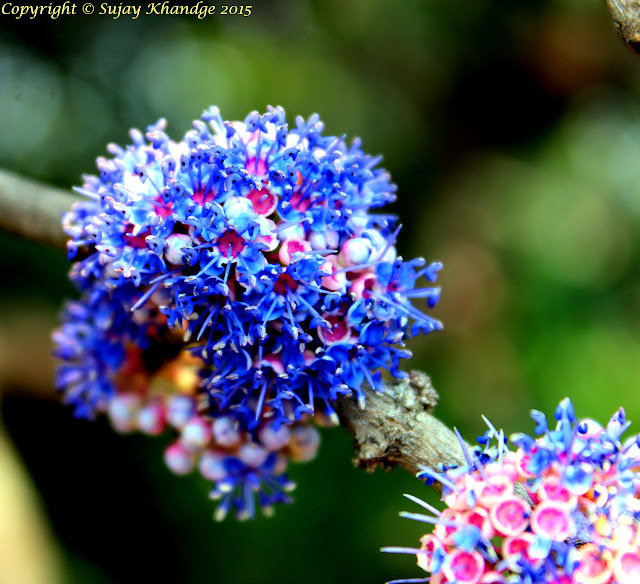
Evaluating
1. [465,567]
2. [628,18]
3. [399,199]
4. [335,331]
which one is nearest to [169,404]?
[335,331]

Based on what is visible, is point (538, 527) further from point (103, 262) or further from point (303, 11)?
point (303, 11)

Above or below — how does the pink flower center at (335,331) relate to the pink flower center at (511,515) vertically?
above

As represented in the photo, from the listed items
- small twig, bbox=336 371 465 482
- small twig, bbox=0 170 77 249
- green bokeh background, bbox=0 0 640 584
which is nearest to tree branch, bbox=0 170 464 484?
small twig, bbox=336 371 465 482

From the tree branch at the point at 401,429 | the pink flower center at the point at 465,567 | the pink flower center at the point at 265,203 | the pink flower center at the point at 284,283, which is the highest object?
the pink flower center at the point at 265,203

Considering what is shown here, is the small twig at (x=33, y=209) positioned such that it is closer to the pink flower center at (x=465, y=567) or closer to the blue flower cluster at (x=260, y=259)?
the blue flower cluster at (x=260, y=259)

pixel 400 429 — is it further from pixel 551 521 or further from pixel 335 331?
pixel 551 521

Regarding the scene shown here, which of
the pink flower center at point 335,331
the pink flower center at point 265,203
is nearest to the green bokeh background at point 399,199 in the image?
the pink flower center at point 265,203

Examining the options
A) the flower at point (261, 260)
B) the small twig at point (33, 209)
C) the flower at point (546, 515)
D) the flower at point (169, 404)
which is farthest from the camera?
the small twig at point (33, 209)

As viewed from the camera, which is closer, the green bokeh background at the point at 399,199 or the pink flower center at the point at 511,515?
the pink flower center at the point at 511,515
